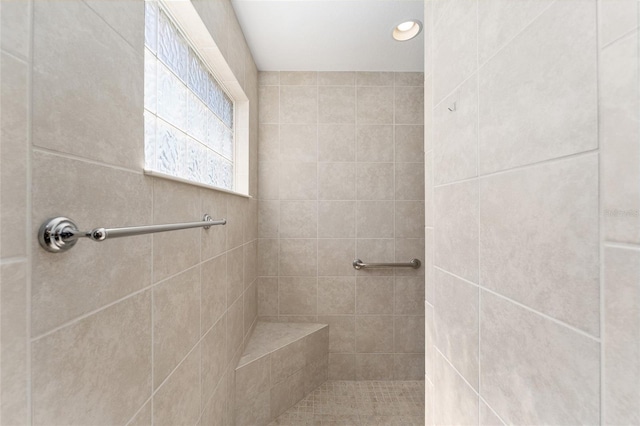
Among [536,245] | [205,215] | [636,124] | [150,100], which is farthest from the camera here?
[205,215]

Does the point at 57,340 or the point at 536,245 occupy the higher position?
the point at 536,245

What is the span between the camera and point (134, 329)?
0.66m

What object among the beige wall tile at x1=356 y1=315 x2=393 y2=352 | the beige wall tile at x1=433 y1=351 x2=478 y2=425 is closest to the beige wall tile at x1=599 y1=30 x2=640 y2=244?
the beige wall tile at x1=433 y1=351 x2=478 y2=425

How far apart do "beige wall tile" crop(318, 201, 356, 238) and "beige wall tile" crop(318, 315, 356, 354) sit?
2.07 feet

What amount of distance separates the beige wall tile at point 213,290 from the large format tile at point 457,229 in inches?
33.9

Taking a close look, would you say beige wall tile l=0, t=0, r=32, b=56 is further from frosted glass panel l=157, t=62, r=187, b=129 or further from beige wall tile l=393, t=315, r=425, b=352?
beige wall tile l=393, t=315, r=425, b=352

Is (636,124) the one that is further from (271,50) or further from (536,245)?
(271,50)

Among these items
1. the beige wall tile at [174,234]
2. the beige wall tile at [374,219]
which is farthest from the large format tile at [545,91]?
the beige wall tile at [374,219]

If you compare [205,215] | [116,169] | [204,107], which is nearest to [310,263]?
[205,215]

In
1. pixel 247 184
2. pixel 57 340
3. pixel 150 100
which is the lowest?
pixel 57 340

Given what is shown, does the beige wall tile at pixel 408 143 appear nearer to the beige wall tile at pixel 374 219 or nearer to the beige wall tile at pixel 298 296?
the beige wall tile at pixel 374 219

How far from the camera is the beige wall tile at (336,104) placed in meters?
2.05

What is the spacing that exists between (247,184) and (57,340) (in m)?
1.37

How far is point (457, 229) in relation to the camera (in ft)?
2.29
